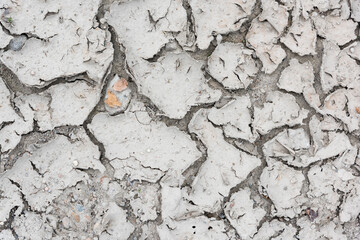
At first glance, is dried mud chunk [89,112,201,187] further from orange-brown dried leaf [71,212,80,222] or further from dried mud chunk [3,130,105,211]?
orange-brown dried leaf [71,212,80,222]

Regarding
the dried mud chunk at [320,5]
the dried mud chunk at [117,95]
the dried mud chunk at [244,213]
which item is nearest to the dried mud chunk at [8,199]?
the dried mud chunk at [117,95]

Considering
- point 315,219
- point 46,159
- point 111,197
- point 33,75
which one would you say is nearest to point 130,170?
point 111,197

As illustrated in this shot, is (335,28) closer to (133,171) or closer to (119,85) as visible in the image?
(119,85)

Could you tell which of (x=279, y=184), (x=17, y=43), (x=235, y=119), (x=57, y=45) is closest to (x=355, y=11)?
(x=235, y=119)

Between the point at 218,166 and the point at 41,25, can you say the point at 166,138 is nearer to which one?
the point at 218,166

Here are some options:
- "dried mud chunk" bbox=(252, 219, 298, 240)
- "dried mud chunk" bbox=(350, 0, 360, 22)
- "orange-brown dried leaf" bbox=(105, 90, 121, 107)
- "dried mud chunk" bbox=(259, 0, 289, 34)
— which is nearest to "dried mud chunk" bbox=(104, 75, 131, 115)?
"orange-brown dried leaf" bbox=(105, 90, 121, 107)

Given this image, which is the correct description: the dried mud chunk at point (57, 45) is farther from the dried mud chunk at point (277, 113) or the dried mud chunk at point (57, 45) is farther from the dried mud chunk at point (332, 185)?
the dried mud chunk at point (332, 185)
